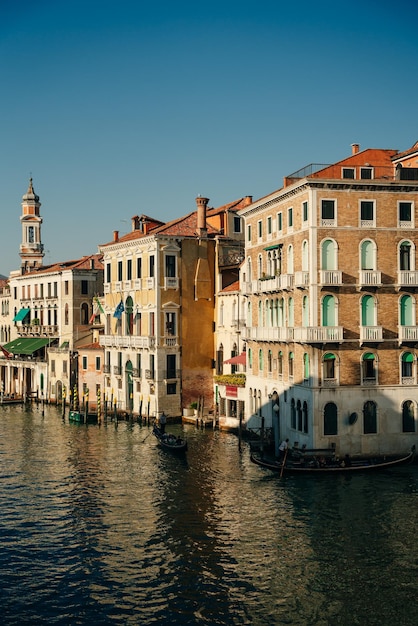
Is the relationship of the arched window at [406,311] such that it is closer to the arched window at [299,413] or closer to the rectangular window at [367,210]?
the rectangular window at [367,210]

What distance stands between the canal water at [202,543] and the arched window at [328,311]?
22.9 ft

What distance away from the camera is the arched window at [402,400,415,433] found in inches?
1544

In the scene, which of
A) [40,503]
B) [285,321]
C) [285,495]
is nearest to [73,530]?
[40,503]

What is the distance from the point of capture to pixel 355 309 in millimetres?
38656

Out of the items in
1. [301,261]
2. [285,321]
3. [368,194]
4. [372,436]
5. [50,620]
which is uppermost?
[368,194]

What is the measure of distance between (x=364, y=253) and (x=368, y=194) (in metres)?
2.69

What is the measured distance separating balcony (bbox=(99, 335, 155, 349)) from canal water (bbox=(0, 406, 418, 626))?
46.9ft

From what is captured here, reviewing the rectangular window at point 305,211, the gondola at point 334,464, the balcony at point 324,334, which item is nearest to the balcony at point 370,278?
the balcony at point 324,334

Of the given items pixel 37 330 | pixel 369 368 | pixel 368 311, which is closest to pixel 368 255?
pixel 368 311

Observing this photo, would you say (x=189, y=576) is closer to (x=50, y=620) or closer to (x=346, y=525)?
(x=50, y=620)

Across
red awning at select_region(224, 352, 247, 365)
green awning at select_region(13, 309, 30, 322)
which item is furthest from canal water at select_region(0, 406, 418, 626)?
green awning at select_region(13, 309, 30, 322)

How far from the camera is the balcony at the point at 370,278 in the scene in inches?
1510

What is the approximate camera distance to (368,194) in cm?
3884

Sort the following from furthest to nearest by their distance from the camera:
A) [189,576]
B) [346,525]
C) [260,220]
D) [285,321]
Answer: [260,220]
[285,321]
[346,525]
[189,576]
